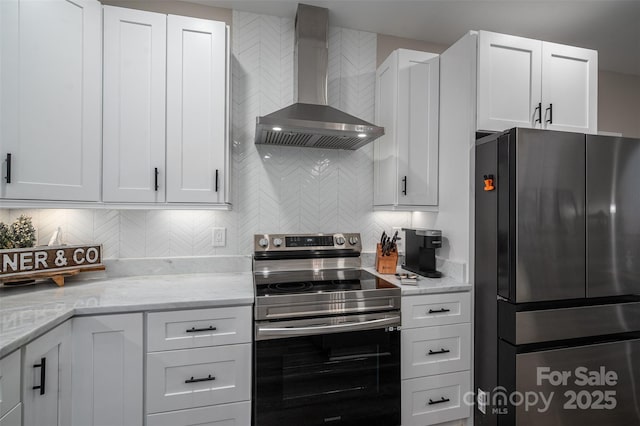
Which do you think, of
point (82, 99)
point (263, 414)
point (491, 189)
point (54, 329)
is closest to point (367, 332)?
point (263, 414)

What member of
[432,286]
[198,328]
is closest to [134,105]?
[198,328]

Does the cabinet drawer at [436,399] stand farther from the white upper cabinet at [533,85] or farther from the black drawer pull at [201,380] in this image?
the white upper cabinet at [533,85]

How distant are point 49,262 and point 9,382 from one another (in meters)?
0.90

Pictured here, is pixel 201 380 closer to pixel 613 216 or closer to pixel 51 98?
pixel 51 98

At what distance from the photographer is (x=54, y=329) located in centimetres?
126

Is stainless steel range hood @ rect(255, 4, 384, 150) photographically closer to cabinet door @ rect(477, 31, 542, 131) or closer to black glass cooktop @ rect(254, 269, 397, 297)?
cabinet door @ rect(477, 31, 542, 131)

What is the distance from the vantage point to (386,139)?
7.65ft

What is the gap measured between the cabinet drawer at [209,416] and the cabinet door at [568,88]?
96.3 inches

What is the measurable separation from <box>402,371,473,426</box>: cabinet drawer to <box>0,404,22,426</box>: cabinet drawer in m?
1.71

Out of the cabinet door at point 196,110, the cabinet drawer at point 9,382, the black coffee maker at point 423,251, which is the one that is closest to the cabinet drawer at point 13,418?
the cabinet drawer at point 9,382

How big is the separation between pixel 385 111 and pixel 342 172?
56 cm

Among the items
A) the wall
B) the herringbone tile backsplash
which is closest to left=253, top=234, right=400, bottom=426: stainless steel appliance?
the herringbone tile backsplash

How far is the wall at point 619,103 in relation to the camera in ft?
10.5

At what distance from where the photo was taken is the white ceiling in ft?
7.13
